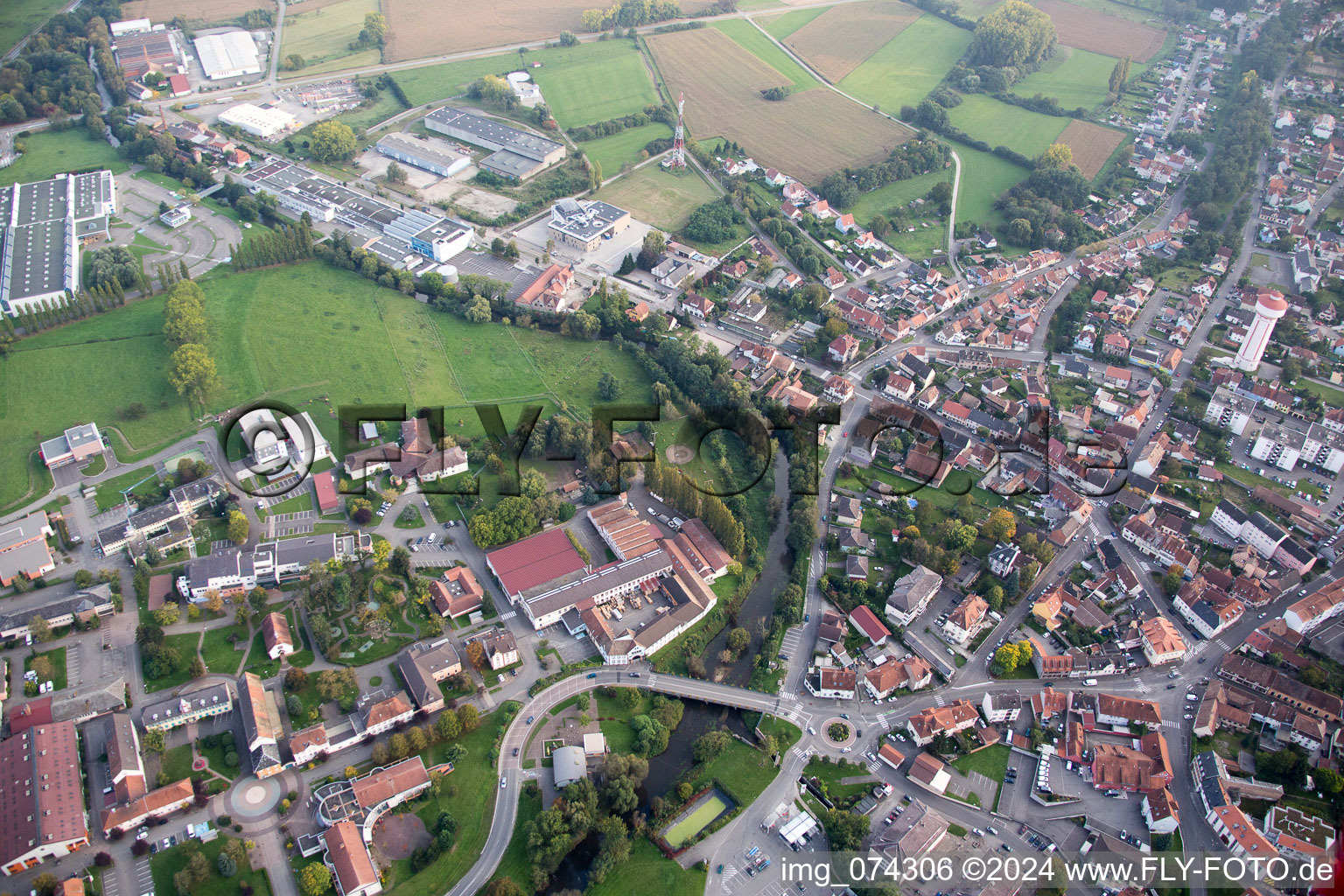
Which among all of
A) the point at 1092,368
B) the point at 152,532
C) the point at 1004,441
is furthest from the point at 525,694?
the point at 1092,368

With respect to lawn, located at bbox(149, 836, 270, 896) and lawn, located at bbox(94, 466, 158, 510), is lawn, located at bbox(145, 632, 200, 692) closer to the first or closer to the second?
lawn, located at bbox(149, 836, 270, 896)

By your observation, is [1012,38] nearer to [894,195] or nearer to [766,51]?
[766,51]

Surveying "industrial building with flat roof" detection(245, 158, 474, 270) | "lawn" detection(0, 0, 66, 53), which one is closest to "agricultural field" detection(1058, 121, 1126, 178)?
"industrial building with flat roof" detection(245, 158, 474, 270)

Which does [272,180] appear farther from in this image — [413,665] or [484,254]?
[413,665]

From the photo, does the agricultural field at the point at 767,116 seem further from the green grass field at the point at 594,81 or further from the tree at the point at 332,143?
the tree at the point at 332,143

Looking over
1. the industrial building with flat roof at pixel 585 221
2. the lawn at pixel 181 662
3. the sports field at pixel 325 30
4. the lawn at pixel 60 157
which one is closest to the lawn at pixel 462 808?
the lawn at pixel 181 662

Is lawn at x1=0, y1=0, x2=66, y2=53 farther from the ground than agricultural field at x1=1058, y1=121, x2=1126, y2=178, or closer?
farther from the ground

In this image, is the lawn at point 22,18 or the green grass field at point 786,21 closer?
the lawn at point 22,18
